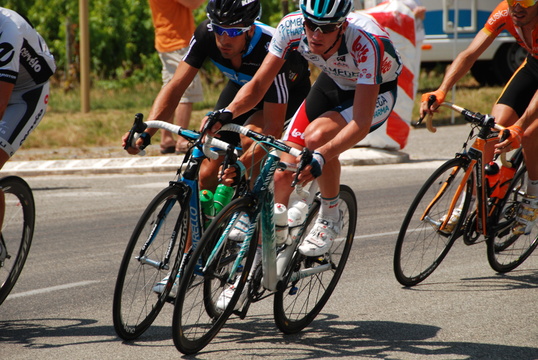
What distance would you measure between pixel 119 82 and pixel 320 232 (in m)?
16.0

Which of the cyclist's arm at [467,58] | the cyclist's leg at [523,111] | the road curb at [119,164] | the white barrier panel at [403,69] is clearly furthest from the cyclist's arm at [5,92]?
the white barrier panel at [403,69]

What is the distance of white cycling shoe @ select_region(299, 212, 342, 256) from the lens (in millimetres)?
5285

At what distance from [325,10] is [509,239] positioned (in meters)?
2.77

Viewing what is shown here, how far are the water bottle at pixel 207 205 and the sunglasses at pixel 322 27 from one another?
1138 millimetres

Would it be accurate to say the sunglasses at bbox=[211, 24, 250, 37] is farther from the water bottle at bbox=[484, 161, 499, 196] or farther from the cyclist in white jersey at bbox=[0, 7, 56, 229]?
the water bottle at bbox=[484, 161, 499, 196]

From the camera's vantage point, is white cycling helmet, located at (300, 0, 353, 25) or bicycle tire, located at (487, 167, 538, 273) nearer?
white cycling helmet, located at (300, 0, 353, 25)

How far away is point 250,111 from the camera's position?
20.0 ft

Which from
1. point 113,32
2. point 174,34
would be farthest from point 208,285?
point 113,32

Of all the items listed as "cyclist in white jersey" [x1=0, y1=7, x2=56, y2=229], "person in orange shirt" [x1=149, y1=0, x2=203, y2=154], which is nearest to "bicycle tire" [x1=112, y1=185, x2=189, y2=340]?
"cyclist in white jersey" [x1=0, y1=7, x2=56, y2=229]

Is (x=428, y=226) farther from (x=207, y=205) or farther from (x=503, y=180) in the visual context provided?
(x=207, y=205)

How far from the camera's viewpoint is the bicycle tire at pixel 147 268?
473 centimetres

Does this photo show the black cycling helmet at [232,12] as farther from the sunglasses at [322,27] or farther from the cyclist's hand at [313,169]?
the cyclist's hand at [313,169]

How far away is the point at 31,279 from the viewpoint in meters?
6.73

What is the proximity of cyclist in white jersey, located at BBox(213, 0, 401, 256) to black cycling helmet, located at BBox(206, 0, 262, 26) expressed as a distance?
21 cm
